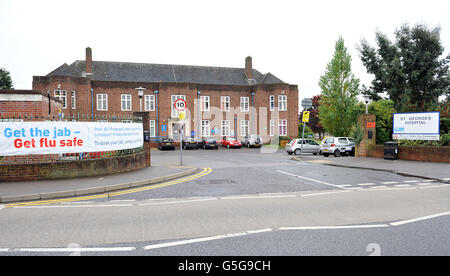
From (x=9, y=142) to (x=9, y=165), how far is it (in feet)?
2.58

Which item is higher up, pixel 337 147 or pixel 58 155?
pixel 58 155

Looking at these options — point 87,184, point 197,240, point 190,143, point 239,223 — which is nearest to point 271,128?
point 190,143

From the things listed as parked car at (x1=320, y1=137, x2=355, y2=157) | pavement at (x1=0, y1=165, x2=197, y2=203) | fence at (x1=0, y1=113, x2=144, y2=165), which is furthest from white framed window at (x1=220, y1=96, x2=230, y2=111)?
pavement at (x1=0, y1=165, x2=197, y2=203)

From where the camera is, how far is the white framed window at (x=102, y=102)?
43594 millimetres

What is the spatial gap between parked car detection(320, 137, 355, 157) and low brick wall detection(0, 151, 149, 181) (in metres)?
16.8

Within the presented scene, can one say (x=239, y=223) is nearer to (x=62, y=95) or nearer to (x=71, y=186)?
(x=71, y=186)

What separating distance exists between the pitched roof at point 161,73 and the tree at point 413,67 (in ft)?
49.4

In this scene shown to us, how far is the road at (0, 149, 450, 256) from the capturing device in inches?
179

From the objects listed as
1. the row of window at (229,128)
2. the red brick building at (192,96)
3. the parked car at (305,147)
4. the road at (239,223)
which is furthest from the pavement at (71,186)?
the row of window at (229,128)

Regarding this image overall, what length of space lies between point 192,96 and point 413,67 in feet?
89.1

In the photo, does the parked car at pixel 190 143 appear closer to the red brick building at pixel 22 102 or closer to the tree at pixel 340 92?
the tree at pixel 340 92

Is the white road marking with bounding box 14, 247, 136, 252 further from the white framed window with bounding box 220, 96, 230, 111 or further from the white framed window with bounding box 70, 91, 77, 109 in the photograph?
the white framed window with bounding box 220, 96, 230, 111

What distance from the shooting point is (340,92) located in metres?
→ 43.0
